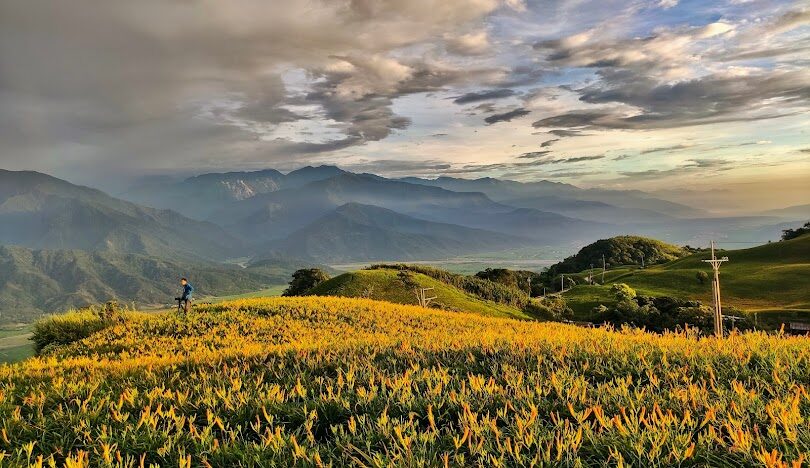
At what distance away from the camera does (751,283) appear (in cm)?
7675

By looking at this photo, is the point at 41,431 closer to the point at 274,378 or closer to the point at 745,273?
the point at 274,378

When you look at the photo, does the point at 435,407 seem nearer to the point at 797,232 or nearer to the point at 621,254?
the point at 797,232

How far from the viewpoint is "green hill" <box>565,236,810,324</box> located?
68.3 meters

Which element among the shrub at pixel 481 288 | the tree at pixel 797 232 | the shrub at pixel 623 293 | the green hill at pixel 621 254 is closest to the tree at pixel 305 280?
the shrub at pixel 481 288

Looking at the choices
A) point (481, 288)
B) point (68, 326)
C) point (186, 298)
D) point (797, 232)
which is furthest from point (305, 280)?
point (797, 232)

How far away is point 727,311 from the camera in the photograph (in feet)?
193

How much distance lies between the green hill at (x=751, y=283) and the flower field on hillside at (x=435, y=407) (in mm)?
65935

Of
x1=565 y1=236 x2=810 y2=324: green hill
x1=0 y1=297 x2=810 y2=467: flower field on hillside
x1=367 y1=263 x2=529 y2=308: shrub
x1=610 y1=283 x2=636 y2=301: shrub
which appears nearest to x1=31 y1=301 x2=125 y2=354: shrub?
x1=0 y1=297 x2=810 y2=467: flower field on hillside

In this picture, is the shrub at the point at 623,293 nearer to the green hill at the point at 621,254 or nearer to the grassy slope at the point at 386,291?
the grassy slope at the point at 386,291

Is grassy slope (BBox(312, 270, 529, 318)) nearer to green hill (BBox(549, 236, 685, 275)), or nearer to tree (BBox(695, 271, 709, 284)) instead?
tree (BBox(695, 271, 709, 284))

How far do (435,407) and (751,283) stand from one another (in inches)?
3575

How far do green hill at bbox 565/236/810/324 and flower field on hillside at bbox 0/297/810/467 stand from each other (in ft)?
216

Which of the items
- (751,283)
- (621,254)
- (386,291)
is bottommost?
(751,283)

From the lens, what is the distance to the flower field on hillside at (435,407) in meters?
3.89
